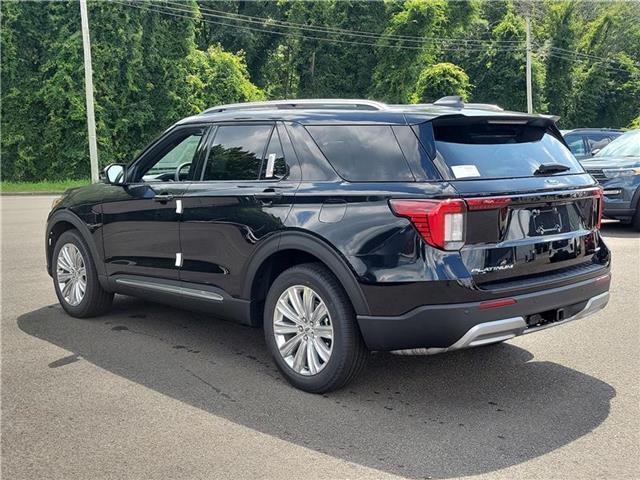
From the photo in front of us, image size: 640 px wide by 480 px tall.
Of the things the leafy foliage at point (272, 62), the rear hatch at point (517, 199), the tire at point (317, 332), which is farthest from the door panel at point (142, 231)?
the leafy foliage at point (272, 62)

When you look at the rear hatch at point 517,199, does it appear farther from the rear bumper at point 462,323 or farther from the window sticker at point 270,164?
the window sticker at point 270,164

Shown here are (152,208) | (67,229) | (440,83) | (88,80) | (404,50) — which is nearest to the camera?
(152,208)

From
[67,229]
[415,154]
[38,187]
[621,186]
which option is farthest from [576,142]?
[38,187]

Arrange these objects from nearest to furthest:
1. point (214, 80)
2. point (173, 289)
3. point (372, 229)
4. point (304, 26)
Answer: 1. point (372, 229)
2. point (173, 289)
3. point (214, 80)
4. point (304, 26)

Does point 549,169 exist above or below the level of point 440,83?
below

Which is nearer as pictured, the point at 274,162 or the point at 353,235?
the point at 353,235

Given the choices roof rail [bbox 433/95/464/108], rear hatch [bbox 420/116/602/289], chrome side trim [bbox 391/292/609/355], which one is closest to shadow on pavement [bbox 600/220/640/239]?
rear hatch [bbox 420/116/602/289]

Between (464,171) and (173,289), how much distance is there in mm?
2540

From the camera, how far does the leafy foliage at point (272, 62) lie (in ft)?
96.3

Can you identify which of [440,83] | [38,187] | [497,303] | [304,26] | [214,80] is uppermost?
[304,26]

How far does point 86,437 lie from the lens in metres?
3.82

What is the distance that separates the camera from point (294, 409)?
13.8ft

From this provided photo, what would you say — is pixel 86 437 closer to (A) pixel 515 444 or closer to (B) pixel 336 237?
(B) pixel 336 237

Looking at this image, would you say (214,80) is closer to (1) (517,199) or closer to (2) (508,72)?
(2) (508,72)
